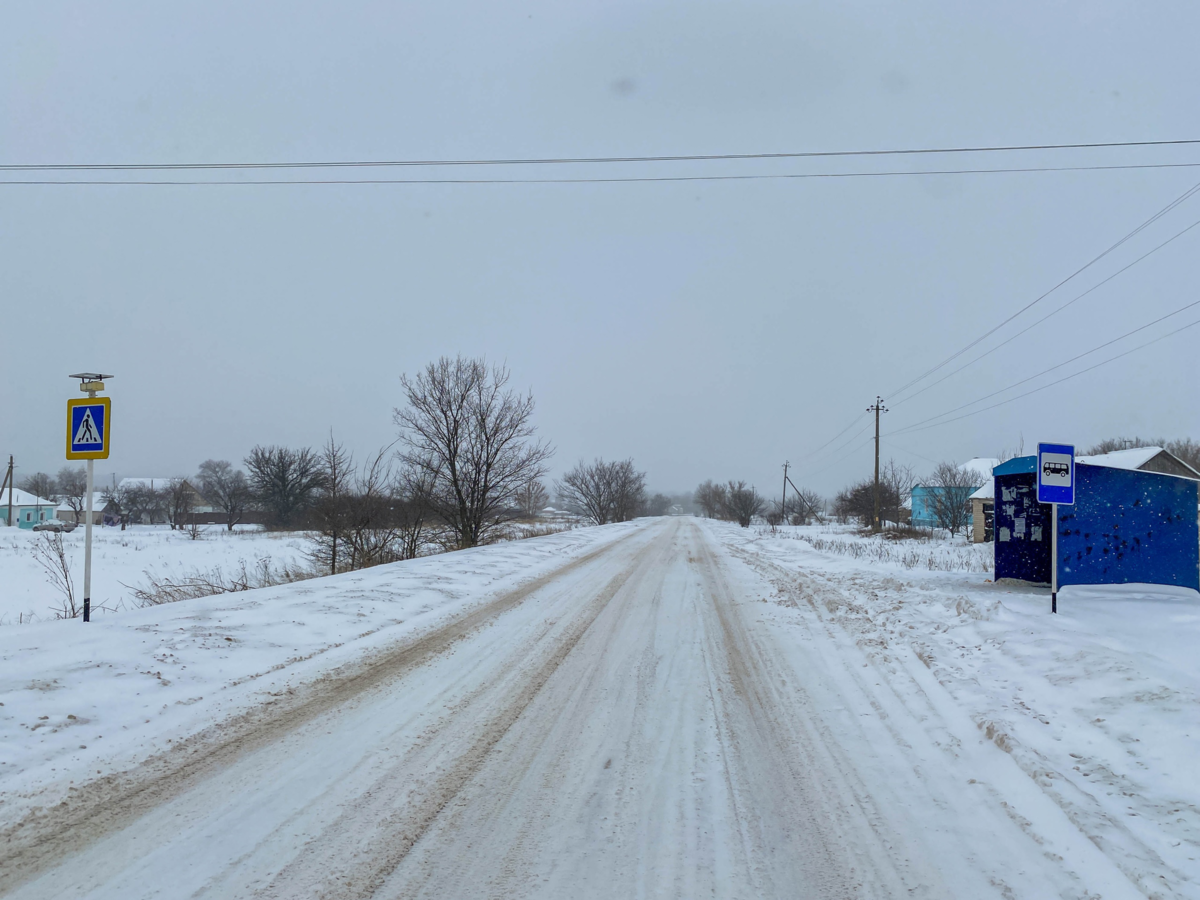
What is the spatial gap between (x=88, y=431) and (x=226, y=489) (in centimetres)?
9416

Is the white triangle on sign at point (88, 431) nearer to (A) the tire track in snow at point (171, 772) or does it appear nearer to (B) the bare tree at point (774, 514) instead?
(A) the tire track in snow at point (171, 772)

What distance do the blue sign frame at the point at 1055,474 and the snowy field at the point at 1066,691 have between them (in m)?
1.60

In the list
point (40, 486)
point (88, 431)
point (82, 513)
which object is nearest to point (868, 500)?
point (88, 431)

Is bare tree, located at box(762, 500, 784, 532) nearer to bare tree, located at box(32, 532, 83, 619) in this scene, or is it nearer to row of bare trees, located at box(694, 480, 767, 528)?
row of bare trees, located at box(694, 480, 767, 528)

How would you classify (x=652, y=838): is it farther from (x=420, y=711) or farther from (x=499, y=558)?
(x=499, y=558)

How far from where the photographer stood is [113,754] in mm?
4332

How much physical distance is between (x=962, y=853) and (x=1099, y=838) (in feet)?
2.60

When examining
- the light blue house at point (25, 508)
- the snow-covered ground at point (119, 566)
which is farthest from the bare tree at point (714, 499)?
the light blue house at point (25, 508)

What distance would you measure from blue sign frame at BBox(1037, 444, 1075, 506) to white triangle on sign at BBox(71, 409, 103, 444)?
39.8 ft

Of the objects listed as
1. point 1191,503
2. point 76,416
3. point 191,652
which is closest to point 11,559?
point 76,416

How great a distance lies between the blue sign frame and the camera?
9008 millimetres

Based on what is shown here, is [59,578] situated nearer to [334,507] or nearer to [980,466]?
[334,507]

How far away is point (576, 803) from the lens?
3762mm

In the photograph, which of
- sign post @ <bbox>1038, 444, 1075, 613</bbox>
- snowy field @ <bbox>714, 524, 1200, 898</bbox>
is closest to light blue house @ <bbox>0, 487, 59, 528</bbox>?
snowy field @ <bbox>714, 524, 1200, 898</bbox>
